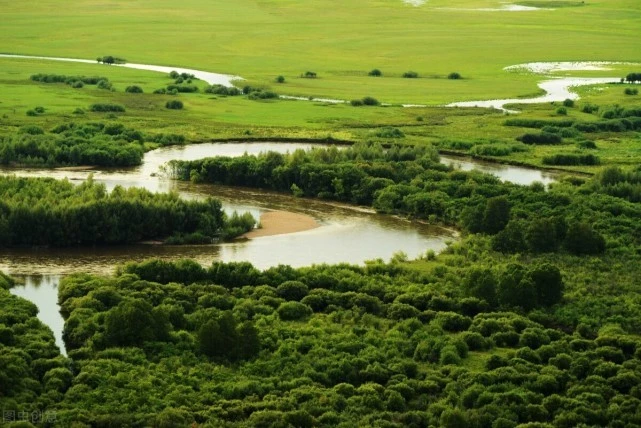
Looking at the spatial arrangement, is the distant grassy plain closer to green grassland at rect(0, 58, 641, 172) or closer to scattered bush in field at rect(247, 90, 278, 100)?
green grassland at rect(0, 58, 641, 172)

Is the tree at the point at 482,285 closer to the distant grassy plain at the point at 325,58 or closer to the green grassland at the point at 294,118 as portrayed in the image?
the green grassland at the point at 294,118

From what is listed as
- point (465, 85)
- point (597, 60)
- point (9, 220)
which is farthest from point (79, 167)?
point (597, 60)

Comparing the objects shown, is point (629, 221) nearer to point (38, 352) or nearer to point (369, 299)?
point (369, 299)

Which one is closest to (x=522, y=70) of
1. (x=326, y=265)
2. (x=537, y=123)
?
(x=537, y=123)

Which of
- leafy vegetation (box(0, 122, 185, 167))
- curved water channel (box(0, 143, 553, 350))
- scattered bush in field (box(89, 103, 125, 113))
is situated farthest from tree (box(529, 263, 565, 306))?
scattered bush in field (box(89, 103, 125, 113))

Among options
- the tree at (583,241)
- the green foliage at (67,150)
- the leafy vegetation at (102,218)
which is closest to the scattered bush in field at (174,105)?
the green foliage at (67,150)

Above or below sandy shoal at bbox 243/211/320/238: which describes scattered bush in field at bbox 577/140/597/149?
above
